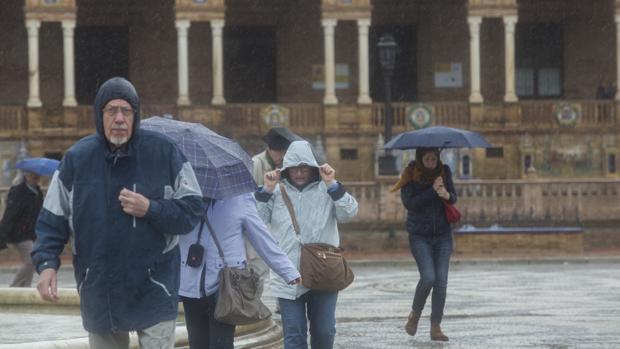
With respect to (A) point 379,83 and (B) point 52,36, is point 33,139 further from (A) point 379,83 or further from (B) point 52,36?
(A) point 379,83

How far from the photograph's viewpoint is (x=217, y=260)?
8.79 meters

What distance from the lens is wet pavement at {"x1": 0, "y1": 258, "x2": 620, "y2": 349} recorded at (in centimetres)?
1366

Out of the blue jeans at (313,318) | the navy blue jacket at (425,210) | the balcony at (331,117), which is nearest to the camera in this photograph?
the blue jeans at (313,318)

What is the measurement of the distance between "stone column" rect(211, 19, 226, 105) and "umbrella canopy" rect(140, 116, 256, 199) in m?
28.9

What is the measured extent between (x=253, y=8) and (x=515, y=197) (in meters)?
13.6

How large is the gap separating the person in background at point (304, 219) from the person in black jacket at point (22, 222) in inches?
349

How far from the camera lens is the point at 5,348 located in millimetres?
10156

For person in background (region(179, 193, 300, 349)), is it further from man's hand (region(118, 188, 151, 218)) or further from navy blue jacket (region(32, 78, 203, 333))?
man's hand (region(118, 188, 151, 218))

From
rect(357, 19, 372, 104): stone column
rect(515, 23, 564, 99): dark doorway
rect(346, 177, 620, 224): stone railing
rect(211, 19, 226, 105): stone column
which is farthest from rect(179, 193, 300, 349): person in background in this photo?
rect(515, 23, 564, 99): dark doorway

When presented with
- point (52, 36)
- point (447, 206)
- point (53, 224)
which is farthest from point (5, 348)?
point (52, 36)

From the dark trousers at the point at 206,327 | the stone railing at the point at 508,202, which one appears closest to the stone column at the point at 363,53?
the stone railing at the point at 508,202

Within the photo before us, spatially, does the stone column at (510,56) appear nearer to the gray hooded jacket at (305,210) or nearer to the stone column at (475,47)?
the stone column at (475,47)

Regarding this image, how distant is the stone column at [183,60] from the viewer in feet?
127

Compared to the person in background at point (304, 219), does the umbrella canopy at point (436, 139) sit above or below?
above
